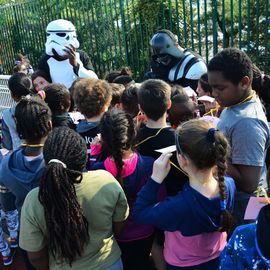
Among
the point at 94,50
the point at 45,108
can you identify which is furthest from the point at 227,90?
the point at 94,50

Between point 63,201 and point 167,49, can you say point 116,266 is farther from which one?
point 167,49

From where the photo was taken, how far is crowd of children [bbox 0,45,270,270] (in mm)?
1710

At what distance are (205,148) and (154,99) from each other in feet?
2.34

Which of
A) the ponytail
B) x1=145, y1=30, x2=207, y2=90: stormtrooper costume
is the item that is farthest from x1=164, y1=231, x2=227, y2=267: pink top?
x1=145, y1=30, x2=207, y2=90: stormtrooper costume

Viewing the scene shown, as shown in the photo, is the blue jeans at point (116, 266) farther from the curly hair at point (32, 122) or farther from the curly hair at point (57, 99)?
the curly hair at point (57, 99)

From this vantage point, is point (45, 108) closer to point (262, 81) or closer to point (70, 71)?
point (262, 81)

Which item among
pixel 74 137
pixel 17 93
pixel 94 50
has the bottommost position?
pixel 94 50

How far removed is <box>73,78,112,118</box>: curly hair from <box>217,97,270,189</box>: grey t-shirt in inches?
39.1

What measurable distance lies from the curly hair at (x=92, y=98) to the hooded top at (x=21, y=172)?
0.58 m

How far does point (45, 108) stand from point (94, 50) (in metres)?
5.22

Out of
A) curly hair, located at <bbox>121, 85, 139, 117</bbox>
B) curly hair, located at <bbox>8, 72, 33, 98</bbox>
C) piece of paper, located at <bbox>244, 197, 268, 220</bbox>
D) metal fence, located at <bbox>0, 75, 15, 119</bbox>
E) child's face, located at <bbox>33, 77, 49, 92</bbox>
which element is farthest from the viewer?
metal fence, located at <bbox>0, 75, 15, 119</bbox>

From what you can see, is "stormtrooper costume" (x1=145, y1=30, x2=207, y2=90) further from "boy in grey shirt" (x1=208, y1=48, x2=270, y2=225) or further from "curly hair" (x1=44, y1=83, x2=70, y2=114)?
"boy in grey shirt" (x1=208, y1=48, x2=270, y2=225)

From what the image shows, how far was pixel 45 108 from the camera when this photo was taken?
93.8 inches

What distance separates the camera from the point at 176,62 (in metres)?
4.16
